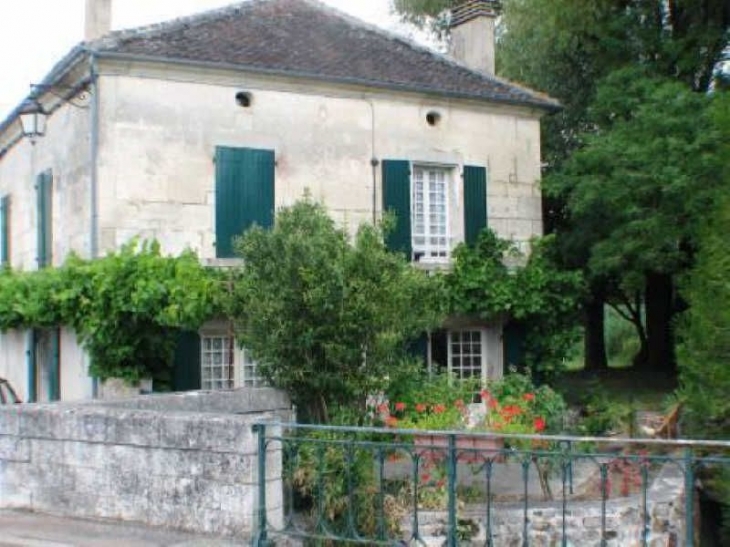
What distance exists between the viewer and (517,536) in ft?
31.3

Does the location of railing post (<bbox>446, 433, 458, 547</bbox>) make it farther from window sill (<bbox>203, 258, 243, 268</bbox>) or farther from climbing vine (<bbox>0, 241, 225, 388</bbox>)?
window sill (<bbox>203, 258, 243, 268</bbox>)

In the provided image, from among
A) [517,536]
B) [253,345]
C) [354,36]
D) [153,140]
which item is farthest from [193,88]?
[517,536]

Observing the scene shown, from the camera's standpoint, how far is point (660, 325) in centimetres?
2173

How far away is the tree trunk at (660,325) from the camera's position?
21453 millimetres

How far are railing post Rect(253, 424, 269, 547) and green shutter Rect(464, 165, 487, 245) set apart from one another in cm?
995

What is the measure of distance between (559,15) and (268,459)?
44.3ft

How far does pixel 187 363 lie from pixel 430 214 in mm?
5053

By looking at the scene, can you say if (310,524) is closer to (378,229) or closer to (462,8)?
(378,229)

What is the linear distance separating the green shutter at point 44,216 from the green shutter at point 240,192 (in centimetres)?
337

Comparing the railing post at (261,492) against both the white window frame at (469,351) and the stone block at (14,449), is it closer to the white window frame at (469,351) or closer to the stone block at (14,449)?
the stone block at (14,449)

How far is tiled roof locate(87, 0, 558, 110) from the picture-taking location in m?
14.9

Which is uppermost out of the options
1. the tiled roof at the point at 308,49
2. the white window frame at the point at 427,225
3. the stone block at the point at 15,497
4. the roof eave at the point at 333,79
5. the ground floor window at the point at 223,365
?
the tiled roof at the point at 308,49

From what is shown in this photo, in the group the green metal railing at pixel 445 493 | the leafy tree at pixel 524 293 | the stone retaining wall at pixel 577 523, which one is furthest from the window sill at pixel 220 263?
the stone retaining wall at pixel 577 523

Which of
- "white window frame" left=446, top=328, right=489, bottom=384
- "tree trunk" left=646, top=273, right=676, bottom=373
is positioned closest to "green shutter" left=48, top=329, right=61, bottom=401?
"white window frame" left=446, top=328, right=489, bottom=384
